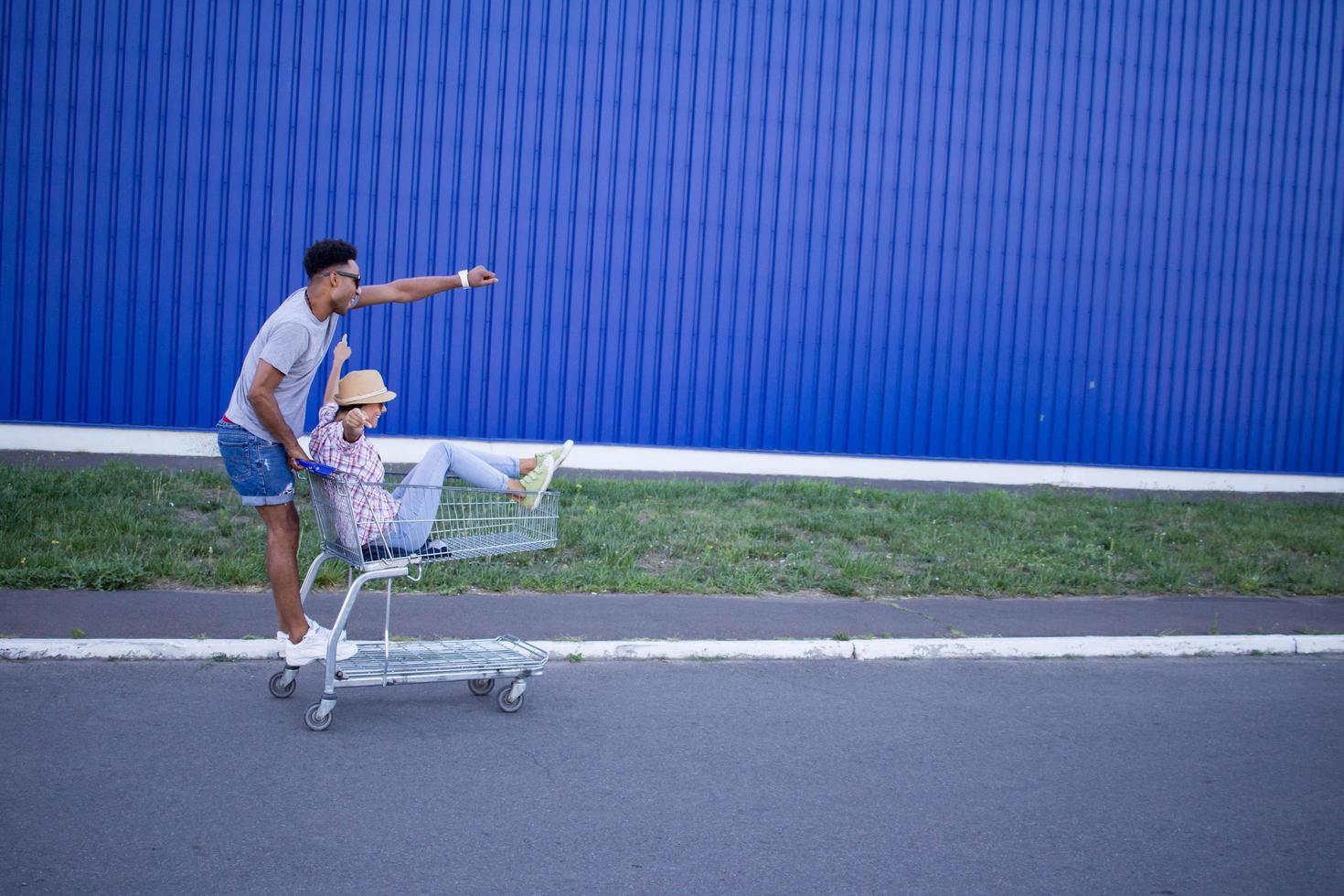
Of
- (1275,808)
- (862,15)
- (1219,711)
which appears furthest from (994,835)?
(862,15)

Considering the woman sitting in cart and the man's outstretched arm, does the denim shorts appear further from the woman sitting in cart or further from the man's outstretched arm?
the man's outstretched arm

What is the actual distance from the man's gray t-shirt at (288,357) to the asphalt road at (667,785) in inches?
52.6

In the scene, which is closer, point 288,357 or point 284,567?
point 288,357

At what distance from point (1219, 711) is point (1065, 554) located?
12.1 feet

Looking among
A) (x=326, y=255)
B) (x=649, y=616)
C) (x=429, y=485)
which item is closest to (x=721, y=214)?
(x=649, y=616)

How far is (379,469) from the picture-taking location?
5086 millimetres

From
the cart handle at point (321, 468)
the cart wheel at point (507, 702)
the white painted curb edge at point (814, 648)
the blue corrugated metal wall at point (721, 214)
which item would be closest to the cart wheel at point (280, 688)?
the white painted curb edge at point (814, 648)

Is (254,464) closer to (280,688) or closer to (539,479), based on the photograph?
(280,688)

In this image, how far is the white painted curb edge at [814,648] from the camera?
577 centimetres

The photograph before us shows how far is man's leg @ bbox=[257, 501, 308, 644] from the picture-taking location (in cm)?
525

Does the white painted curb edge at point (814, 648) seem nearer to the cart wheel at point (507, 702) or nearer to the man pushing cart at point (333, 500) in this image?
the man pushing cart at point (333, 500)

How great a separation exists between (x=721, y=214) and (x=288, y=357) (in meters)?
8.21

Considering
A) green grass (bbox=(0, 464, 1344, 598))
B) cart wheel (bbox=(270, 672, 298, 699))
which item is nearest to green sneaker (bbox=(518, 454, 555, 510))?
cart wheel (bbox=(270, 672, 298, 699))

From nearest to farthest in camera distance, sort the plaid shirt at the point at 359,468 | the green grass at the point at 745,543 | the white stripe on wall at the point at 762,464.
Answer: the plaid shirt at the point at 359,468, the green grass at the point at 745,543, the white stripe on wall at the point at 762,464
